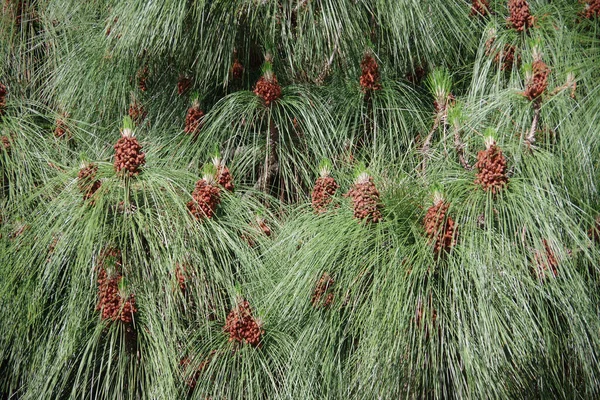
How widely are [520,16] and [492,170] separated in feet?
1.25

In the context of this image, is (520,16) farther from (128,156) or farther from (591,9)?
(128,156)

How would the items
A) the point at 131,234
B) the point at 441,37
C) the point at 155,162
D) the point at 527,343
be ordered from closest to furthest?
the point at 527,343
the point at 131,234
the point at 155,162
the point at 441,37

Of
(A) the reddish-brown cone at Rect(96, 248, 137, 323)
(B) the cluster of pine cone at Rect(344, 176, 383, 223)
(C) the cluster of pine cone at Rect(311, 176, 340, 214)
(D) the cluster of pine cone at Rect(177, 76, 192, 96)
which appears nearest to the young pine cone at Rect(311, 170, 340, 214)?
(C) the cluster of pine cone at Rect(311, 176, 340, 214)

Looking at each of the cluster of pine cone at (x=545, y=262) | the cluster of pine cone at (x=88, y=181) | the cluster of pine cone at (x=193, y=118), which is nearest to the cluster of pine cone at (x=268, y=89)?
the cluster of pine cone at (x=193, y=118)

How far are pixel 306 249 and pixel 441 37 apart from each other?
22.5 inches

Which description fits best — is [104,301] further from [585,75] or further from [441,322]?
[585,75]

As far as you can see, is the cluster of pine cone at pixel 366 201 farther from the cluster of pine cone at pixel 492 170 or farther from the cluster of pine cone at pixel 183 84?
the cluster of pine cone at pixel 183 84

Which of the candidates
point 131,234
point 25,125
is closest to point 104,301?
point 131,234

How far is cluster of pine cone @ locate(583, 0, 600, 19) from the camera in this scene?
1.34 m

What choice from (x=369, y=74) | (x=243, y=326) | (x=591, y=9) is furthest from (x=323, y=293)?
(x=591, y=9)

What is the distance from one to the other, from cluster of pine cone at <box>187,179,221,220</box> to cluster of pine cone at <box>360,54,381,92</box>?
0.37 metres

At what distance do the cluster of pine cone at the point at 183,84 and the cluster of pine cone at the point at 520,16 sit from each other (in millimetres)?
657

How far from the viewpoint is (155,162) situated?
60.5 inches

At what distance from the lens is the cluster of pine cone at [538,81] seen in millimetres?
1205
